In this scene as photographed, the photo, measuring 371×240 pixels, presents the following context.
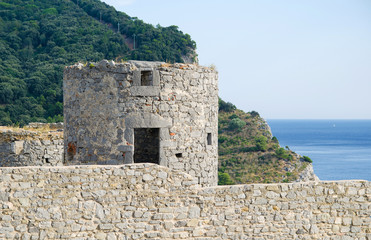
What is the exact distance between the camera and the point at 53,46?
42375 millimetres

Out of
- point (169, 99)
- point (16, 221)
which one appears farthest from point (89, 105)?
point (16, 221)

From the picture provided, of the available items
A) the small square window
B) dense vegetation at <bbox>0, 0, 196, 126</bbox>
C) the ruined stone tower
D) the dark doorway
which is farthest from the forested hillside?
the small square window

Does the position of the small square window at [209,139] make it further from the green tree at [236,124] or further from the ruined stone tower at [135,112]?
the green tree at [236,124]

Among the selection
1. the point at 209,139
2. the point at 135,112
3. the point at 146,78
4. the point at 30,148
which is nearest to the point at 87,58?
the point at 30,148

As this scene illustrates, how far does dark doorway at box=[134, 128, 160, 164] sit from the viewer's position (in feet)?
43.4

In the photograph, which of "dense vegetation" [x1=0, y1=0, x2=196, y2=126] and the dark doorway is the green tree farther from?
the dark doorway

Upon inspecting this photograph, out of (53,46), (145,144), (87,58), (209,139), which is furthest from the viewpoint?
(53,46)

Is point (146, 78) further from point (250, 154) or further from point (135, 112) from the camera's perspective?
point (250, 154)

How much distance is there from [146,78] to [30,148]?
7653mm

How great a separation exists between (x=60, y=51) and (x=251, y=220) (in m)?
33.9

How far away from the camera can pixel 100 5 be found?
5772 cm

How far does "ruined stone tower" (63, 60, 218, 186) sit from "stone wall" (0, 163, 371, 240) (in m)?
1.88

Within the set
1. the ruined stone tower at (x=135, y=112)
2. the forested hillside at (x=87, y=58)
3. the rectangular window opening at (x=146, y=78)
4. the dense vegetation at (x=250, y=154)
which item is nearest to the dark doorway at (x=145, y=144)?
the ruined stone tower at (x=135, y=112)

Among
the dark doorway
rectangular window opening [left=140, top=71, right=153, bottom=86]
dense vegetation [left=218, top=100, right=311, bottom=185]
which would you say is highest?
rectangular window opening [left=140, top=71, right=153, bottom=86]
